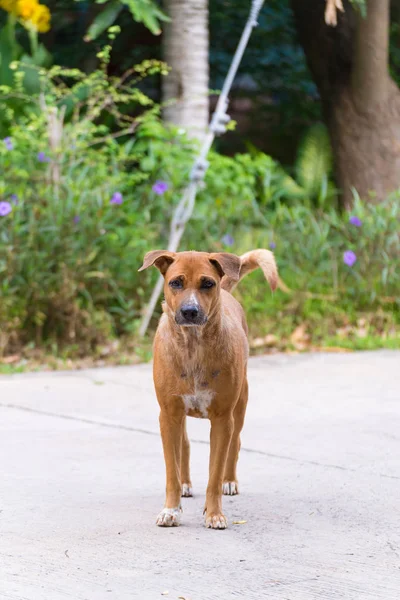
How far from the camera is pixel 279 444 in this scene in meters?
5.70

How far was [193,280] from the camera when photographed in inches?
161

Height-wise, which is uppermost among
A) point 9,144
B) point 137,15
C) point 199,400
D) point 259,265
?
point 137,15

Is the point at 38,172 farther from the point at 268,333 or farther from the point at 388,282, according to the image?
the point at 388,282

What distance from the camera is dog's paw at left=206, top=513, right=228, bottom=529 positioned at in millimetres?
4215

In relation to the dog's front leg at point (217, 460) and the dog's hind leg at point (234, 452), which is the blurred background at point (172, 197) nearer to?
the dog's hind leg at point (234, 452)

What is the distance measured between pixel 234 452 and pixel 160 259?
99 centimetres

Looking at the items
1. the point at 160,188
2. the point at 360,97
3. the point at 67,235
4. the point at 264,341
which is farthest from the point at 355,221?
the point at 67,235

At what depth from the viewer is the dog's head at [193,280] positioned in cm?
403

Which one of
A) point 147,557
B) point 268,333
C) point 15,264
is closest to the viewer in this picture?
point 147,557

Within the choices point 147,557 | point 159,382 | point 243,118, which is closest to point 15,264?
point 159,382

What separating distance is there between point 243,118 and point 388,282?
5.15 meters

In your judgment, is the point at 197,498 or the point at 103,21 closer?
the point at 197,498

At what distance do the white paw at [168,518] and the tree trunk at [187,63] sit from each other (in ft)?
19.3

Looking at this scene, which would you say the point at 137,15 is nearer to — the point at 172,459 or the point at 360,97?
the point at 360,97
